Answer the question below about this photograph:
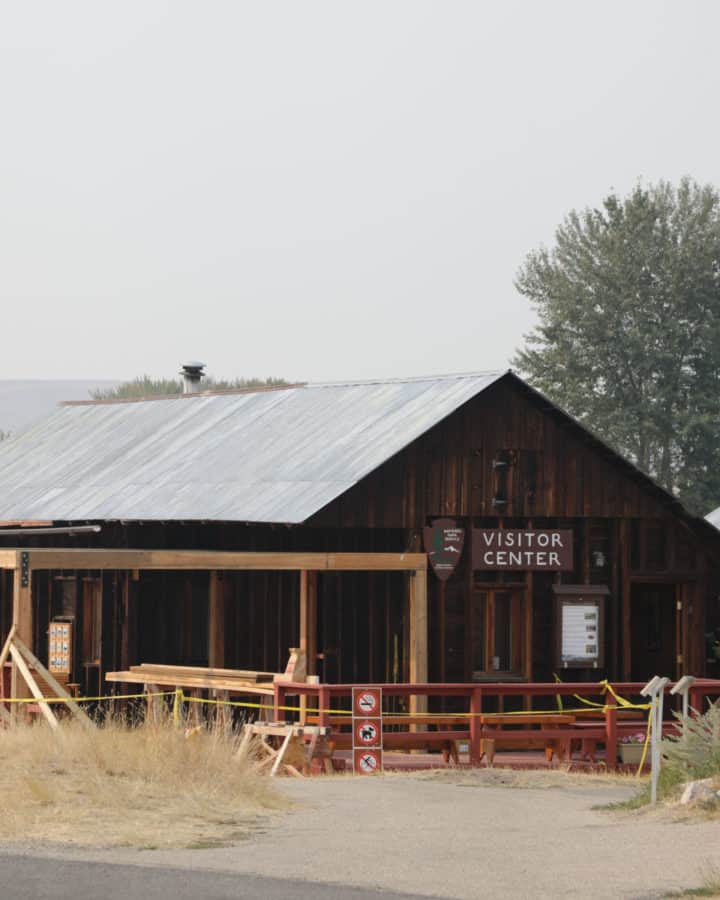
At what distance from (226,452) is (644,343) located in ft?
111

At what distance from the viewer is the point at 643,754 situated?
932 inches

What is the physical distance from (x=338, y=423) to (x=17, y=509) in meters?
5.67

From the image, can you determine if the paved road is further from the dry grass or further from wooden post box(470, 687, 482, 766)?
wooden post box(470, 687, 482, 766)

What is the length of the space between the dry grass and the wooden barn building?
19.5 feet

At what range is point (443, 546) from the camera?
90.8ft

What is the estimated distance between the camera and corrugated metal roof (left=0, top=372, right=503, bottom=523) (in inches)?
1101

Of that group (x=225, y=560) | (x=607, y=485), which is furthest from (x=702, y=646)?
(x=225, y=560)

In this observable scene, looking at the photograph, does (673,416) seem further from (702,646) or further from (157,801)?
(157,801)

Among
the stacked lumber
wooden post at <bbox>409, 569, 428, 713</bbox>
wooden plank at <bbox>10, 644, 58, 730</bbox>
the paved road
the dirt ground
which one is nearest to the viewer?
the paved road

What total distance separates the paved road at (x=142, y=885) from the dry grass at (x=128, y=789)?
4.12 feet

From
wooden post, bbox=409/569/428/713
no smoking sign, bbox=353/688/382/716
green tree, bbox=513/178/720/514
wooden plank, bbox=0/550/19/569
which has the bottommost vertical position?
no smoking sign, bbox=353/688/382/716

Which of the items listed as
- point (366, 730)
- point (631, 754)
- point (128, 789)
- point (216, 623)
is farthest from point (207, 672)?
point (128, 789)

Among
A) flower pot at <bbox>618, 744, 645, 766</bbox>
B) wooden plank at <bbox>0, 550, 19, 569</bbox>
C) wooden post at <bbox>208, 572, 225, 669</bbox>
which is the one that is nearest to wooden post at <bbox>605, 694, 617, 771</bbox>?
flower pot at <bbox>618, 744, 645, 766</bbox>

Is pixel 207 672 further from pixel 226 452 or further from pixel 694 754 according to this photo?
pixel 694 754
